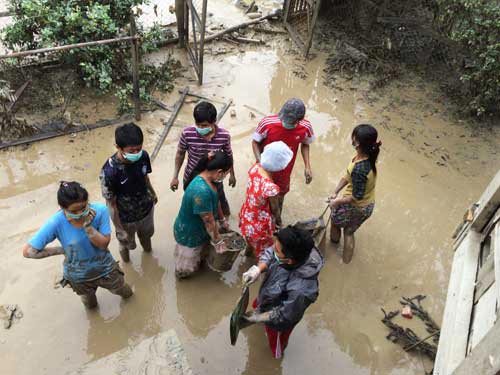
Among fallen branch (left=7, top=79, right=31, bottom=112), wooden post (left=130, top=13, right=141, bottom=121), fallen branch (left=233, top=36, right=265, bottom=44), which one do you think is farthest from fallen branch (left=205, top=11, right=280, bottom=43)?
fallen branch (left=7, top=79, right=31, bottom=112)

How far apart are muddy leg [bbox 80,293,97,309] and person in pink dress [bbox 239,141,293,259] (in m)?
1.54

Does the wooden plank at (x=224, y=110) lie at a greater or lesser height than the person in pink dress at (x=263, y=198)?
lesser

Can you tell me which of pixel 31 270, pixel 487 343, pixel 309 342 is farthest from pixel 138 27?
pixel 487 343

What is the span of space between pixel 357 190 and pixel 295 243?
1.39 metres

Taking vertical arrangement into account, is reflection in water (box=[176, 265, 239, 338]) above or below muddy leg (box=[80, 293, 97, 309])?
below

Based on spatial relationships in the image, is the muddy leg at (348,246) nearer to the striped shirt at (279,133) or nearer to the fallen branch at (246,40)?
the striped shirt at (279,133)

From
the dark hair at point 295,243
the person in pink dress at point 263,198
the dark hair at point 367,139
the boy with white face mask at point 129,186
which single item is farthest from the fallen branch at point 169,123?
the dark hair at point 295,243

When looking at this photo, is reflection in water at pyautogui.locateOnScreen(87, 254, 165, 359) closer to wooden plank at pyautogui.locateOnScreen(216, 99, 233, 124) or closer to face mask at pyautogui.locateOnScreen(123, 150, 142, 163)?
face mask at pyautogui.locateOnScreen(123, 150, 142, 163)

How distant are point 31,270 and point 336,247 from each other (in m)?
3.40

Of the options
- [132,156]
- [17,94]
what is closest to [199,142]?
[132,156]

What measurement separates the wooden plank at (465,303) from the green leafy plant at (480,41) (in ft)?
12.6

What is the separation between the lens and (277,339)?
11.6 ft

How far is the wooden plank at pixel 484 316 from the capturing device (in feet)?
8.71

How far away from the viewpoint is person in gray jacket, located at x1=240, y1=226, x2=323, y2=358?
2814 millimetres
